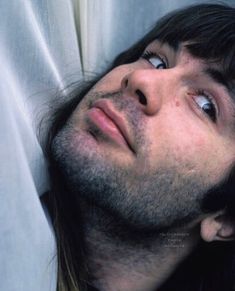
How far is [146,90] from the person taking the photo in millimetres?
720

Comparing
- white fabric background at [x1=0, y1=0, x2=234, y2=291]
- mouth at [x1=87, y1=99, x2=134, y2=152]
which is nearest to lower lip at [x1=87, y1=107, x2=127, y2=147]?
mouth at [x1=87, y1=99, x2=134, y2=152]

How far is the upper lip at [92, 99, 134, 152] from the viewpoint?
28.2 inches

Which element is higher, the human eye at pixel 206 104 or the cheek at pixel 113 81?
the cheek at pixel 113 81

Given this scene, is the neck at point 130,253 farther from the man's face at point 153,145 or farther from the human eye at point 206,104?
the human eye at point 206,104

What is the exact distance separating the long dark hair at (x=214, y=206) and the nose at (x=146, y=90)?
0.12 meters

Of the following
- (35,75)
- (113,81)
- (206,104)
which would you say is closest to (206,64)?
(206,104)

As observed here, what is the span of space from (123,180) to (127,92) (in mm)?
148

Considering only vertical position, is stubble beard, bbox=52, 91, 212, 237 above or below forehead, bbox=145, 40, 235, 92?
below

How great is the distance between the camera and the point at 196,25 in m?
0.86

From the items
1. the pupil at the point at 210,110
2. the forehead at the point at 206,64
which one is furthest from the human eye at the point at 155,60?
the pupil at the point at 210,110

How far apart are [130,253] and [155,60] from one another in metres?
0.37

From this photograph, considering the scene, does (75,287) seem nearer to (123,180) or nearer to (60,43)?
(123,180)

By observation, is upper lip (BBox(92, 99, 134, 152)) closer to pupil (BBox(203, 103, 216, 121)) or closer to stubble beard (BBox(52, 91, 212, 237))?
stubble beard (BBox(52, 91, 212, 237))

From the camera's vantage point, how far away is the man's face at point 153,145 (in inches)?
28.2
